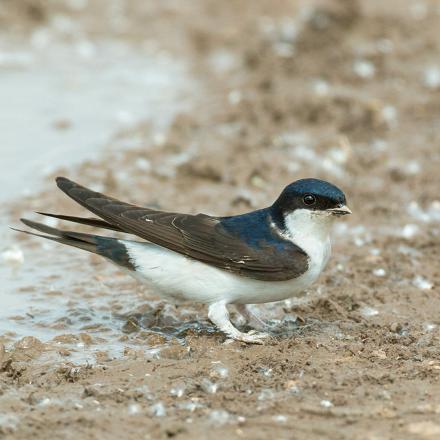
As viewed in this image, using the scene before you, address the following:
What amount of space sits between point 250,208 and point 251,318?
6.91 feet

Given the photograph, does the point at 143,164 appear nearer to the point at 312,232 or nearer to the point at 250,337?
the point at 312,232

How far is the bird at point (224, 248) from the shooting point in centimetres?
546

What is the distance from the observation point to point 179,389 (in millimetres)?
4746

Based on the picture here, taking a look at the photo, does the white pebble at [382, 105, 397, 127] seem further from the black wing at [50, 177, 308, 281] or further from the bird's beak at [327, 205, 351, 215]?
the black wing at [50, 177, 308, 281]

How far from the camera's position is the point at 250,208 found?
7.80 m

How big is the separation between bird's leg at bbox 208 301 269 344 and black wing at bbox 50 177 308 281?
0.22 m

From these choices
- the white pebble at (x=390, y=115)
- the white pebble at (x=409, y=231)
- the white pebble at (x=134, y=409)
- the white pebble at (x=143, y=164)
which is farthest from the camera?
the white pebble at (x=390, y=115)

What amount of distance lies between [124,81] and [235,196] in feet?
10.4

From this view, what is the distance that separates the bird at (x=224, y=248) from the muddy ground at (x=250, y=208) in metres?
0.26

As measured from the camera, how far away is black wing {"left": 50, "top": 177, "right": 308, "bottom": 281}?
17.8ft

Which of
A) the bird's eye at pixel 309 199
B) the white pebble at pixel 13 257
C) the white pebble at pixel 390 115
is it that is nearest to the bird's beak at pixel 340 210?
the bird's eye at pixel 309 199

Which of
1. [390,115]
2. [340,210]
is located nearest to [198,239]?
[340,210]

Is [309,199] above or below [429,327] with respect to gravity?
above

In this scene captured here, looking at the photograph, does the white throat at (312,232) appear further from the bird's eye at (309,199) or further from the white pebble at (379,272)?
the white pebble at (379,272)
